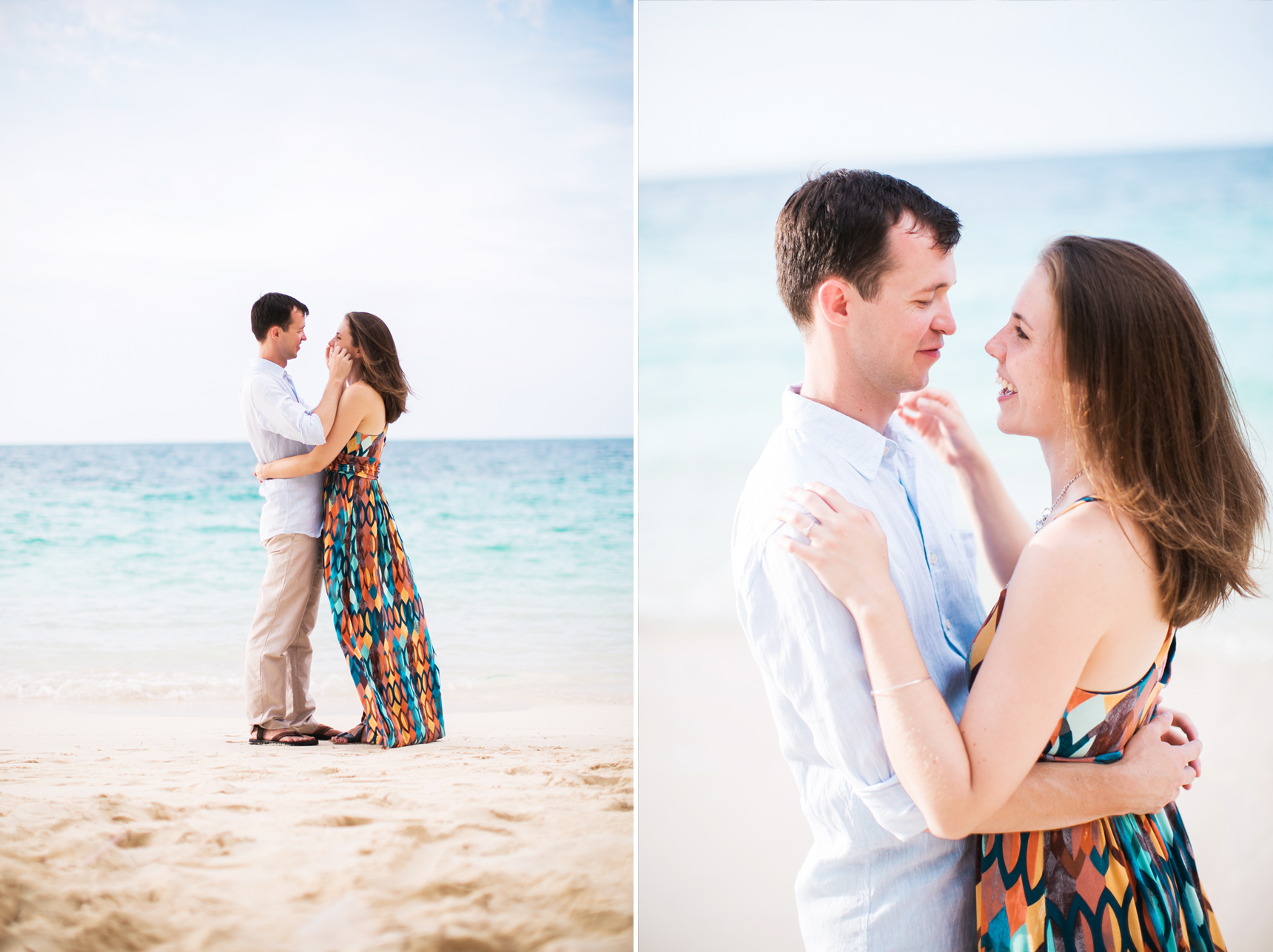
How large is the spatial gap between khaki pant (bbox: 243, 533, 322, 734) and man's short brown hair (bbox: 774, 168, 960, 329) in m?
1.52

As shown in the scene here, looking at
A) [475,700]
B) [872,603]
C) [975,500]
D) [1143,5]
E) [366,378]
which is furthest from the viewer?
[1143,5]

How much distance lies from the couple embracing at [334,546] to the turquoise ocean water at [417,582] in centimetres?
7

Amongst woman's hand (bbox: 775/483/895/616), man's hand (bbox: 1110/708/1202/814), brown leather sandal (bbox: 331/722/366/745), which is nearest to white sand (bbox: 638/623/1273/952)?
brown leather sandal (bbox: 331/722/366/745)

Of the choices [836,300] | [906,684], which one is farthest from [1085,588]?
[836,300]

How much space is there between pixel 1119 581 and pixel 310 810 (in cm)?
171

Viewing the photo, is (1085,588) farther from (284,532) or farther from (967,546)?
(284,532)

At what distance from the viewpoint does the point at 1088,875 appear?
1018 millimetres

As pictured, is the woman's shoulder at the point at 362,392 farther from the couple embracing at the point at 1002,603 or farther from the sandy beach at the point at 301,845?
the couple embracing at the point at 1002,603

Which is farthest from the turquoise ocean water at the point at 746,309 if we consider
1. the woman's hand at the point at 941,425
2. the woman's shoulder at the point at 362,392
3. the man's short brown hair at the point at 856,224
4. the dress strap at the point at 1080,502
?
the dress strap at the point at 1080,502

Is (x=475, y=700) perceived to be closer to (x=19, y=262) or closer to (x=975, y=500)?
(x=975, y=500)

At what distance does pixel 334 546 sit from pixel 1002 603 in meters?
1.65

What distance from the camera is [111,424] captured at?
2.13 m

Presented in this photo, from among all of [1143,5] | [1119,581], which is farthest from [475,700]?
[1143,5]

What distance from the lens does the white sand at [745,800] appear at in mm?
2229
